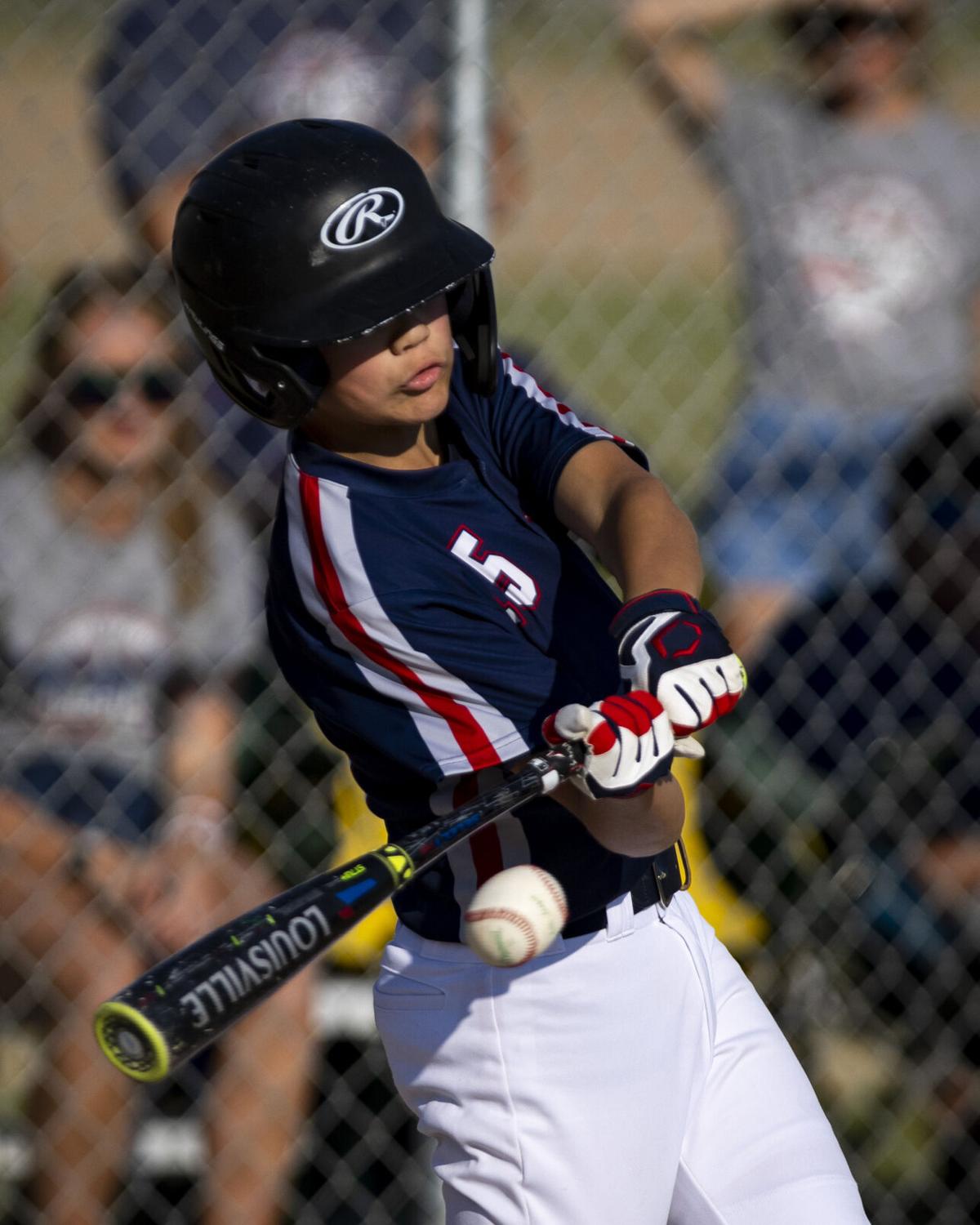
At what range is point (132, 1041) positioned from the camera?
1375mm

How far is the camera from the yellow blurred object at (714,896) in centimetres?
336

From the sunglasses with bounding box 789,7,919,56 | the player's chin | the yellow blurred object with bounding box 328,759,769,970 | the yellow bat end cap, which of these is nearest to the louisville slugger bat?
the yellow bat end cap

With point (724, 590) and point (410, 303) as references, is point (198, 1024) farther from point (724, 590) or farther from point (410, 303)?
point (724, 590)

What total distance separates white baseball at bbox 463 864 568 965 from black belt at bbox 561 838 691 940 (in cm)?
26

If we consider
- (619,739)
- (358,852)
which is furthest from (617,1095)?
(358,852)

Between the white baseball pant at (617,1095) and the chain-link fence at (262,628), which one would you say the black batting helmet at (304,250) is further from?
the chain-link fence at (262,628)

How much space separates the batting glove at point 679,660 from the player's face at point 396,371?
0.34 metres

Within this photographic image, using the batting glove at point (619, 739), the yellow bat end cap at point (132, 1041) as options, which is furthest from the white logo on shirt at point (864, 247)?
the yellow bat end cap at point (132, 1041)

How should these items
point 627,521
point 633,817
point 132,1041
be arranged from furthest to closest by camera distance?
point 627,521 → point 633,817 → point 132,1041

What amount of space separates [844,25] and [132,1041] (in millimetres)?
3074

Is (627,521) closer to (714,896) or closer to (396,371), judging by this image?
(396,371)

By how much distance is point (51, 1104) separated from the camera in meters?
3.16

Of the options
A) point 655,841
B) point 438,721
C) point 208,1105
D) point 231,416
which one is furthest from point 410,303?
point 208,1105

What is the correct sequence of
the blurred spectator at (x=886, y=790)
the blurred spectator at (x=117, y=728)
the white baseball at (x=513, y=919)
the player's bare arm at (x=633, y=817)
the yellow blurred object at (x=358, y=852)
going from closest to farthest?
the white baseball at (x=513, y=919) < the player's bare arm at (x=633, y=817) < the blurred spectator at (x=117, y=728) < the yellow blurred object at (x=358, y=852) < the blurred spectator at (x=886, y=790)
